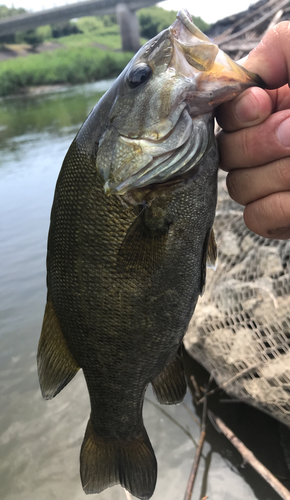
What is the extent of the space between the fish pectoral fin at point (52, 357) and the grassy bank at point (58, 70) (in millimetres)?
30080

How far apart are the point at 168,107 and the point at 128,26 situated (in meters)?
45.8

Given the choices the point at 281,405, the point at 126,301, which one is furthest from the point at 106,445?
the point at 281,405

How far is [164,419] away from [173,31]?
2.57 metres

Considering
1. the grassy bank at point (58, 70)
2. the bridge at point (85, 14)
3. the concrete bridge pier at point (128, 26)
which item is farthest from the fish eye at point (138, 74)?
the concrete bridge pier at point (128, 26)

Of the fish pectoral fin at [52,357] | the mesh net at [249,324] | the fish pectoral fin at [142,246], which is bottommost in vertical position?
the mesh net at [249,324]

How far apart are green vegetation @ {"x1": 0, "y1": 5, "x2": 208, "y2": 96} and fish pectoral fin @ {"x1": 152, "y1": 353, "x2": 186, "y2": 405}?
99.5ft

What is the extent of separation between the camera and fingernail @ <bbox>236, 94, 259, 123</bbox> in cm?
121

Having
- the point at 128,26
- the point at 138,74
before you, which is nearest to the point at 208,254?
the point at 138,74

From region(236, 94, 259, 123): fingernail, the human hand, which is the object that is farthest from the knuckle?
region(236, 94, 259, 123): fingernail

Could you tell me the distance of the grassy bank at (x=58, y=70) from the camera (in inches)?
1134

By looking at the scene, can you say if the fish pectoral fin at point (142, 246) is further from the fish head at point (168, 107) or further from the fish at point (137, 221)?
the fish head at point (168, 107)

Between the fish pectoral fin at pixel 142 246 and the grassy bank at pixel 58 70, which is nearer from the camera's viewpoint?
the fish pectoral fin at pixel 142 246

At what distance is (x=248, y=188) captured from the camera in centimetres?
146

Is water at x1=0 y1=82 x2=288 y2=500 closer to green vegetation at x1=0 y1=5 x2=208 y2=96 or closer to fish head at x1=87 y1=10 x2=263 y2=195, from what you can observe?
fish head at x1=87 y1=10 x2=263 y2=195
